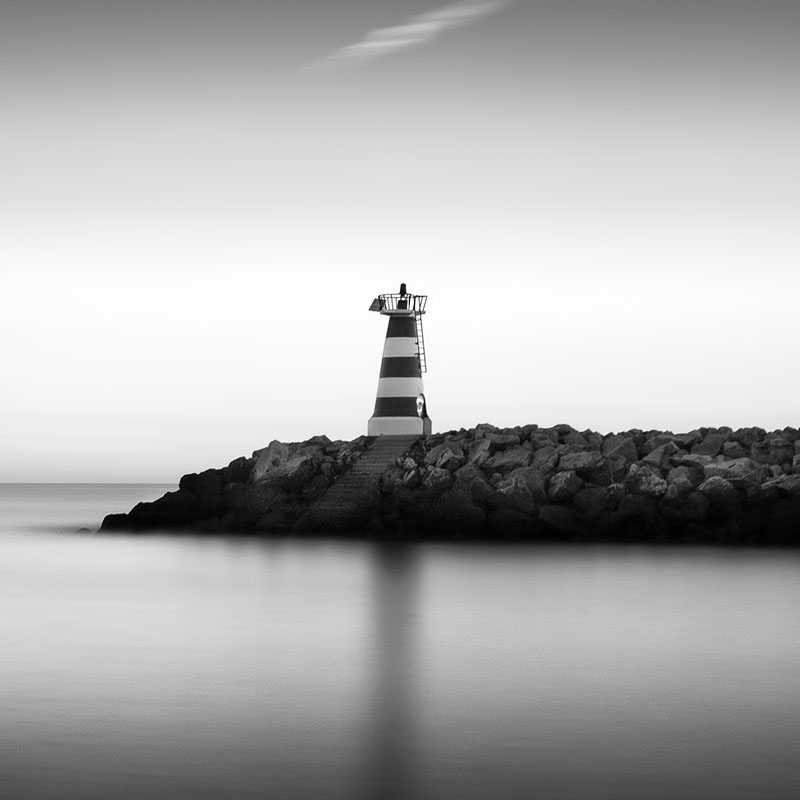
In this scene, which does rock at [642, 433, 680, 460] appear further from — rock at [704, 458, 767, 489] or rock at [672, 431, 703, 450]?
rock at [704, 458, 767, 489]

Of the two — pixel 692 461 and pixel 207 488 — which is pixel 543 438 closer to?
pixel 692 461

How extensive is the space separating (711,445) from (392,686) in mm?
14440

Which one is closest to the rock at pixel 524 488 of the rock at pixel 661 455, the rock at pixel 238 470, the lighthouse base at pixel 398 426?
the rock at pixel 661 455

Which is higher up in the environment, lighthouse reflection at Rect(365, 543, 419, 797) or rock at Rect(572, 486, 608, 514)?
rock at Rect(572, 486, 608, 514)

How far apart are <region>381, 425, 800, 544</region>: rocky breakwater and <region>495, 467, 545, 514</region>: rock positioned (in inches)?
0.6

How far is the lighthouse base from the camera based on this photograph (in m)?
23.4

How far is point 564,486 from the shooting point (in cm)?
2067

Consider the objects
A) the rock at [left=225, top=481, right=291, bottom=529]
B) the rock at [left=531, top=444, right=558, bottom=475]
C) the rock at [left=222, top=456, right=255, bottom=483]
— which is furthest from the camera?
the rock at [left=222, top=456, right=255, bottom=483]

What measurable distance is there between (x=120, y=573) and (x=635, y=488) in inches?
309

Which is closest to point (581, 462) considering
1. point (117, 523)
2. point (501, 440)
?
point (501, 440)

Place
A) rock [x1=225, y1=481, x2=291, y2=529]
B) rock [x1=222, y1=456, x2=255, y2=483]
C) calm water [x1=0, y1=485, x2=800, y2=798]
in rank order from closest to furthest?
1. calm water [x1=0, y1=485, x2=800, y2=798]
2. rock [x1=225, y1=481, x2=291, y2=529]
3. rock [x1=222, y1=456, x2=255, y2=483]

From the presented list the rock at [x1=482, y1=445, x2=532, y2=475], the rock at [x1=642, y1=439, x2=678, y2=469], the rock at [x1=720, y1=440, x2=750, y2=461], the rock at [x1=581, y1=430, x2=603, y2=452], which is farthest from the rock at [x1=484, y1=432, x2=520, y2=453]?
the rock at [x1=720, y1=440, x2=750, y2=461]

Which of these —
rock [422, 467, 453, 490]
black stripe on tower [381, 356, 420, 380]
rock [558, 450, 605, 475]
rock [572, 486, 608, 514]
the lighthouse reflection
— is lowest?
the lighthouse reflection

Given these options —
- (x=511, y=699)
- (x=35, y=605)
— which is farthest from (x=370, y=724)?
(x=35, y=605)
